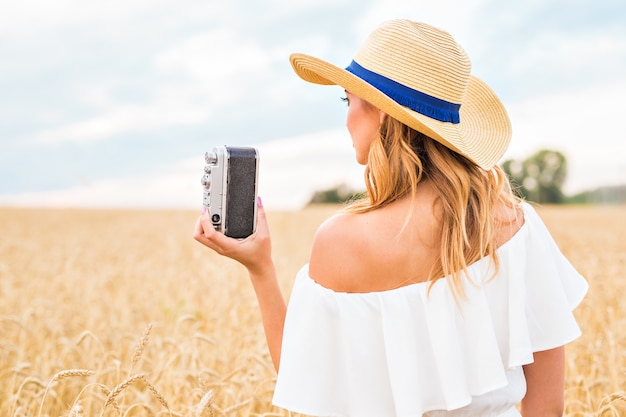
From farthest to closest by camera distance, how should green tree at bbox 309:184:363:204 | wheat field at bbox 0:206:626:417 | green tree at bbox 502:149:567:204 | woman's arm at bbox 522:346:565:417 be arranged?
green tree at bbox 502:149:567:204 → green tree at bbox 309:184:363:204 → wheat field at bbox 0:206:626:417 → woman's arm at bbox 522:346:565:417

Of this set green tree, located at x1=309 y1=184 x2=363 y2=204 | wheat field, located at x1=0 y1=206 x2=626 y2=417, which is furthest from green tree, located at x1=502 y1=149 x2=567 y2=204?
wheat field, located at x1=0 y1=206 x2=626 y2=417

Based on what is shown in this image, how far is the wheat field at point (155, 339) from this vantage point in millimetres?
2691

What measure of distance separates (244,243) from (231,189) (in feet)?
0.49

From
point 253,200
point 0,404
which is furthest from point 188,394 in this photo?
point 253,200

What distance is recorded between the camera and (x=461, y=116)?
6.63ft

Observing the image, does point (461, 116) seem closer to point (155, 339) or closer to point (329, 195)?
point (155, 339)

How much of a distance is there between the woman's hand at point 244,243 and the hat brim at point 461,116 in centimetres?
41

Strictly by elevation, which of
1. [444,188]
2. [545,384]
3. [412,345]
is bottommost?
[545,384]

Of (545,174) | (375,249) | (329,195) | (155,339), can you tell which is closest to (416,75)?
(375,249)

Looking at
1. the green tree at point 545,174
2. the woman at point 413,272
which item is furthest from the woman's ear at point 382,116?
the green tree at point 545,174

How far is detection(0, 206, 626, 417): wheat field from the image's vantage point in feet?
8.83

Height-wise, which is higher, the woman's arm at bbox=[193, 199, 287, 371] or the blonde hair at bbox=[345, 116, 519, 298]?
the blonde hair at bbox=[345, 116, 519, 298]

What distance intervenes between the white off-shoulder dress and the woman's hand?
0.49 ft

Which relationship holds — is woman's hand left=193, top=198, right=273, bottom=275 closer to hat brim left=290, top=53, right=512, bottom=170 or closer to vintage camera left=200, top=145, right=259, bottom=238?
vintage camera left=200, top=145, right=259, bottom=238
